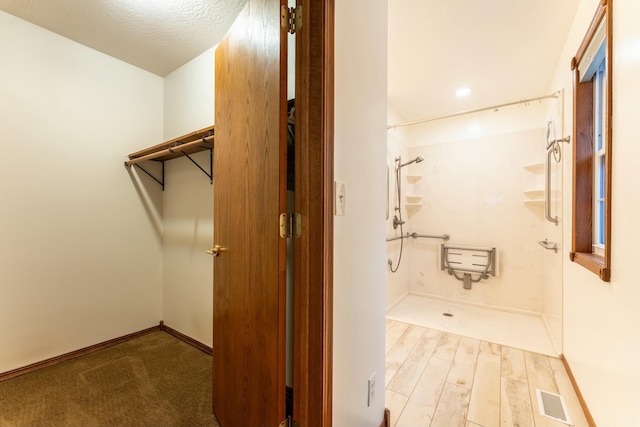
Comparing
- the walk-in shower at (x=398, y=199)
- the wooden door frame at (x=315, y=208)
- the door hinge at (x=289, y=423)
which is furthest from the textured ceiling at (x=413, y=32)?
the door hinge at (x=289, y=423)

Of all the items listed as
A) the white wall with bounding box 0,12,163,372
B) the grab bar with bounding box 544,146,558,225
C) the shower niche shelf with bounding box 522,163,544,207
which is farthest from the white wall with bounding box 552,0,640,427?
the white wall with bounding box 0,12,163,372

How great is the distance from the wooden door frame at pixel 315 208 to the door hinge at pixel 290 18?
4 cm

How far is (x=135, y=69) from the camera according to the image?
2330 mm

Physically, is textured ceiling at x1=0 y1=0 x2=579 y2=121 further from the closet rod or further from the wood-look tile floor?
the wood-look tile floor

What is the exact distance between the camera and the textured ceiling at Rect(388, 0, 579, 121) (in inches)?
66.4

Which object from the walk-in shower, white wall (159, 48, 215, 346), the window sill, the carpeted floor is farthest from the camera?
the walk-in shower

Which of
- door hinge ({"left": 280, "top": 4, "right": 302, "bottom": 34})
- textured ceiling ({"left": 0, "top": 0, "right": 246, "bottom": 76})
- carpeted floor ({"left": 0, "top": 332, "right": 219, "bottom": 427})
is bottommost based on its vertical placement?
carpeted floor ({"left": 0, "top": 332, "right": 219, "bottom": 427})

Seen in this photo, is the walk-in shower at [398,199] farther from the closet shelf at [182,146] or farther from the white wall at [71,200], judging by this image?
the white wall at [71,200]

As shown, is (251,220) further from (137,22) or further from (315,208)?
(137,22)

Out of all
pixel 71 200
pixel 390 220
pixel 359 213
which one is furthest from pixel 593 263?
pixel 71 200

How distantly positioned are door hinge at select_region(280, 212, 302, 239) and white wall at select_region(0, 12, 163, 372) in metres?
2.02

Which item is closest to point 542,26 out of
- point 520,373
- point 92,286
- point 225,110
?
point 225,110

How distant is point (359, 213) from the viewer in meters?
1.14

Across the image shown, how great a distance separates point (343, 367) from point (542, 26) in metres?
2.48
